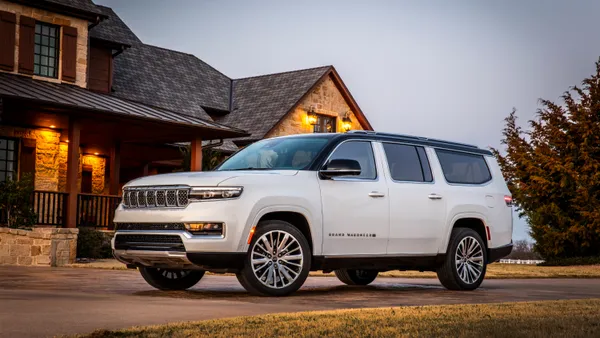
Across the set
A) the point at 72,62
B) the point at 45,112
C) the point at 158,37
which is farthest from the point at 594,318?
the point at 158,37

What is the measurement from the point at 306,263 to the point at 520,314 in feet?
9.27

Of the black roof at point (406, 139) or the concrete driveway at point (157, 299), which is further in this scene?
the black roof at point (406, 139)

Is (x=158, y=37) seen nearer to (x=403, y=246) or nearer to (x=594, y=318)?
(x=403, y=246)

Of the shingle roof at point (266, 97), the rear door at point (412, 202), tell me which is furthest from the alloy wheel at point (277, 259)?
the shingle roof at point (266, 97)

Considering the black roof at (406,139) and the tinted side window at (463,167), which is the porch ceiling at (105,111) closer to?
the black roof at (406,139)

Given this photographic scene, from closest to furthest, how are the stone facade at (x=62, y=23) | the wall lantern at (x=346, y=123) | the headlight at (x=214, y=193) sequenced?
the headlight at (x=214, y=193), the stone facade at (x=62, y=23), the wall lantern at (x=346, y=123)

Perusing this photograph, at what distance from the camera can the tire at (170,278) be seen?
10.9m

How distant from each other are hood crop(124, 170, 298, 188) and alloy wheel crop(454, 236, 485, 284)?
3.13m

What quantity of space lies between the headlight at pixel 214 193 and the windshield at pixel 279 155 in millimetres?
1052

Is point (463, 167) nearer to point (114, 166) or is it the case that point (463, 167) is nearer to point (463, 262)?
point (463, 262)

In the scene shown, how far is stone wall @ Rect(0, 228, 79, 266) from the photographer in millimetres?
18203

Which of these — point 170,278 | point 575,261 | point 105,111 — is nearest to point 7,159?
point 105,111

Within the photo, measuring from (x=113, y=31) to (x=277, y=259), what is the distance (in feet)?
69.8

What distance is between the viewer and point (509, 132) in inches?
1174
